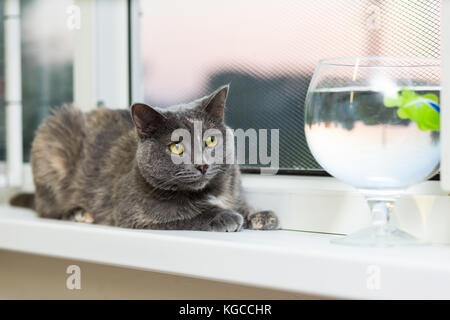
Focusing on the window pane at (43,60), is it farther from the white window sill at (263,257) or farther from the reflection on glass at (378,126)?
the reflection on glass at (378,126)

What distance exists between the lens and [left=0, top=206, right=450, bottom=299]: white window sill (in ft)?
2.59

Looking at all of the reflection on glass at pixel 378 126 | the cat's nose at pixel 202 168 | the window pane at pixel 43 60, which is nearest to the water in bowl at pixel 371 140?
the reflection on glass at pixel 378 126

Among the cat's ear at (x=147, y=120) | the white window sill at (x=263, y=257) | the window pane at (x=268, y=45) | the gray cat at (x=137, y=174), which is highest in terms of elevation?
the window pane at (x=268, y=45)

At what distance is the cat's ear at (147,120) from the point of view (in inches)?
45.1

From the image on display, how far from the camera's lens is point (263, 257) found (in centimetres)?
91

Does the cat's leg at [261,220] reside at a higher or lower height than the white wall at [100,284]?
higher

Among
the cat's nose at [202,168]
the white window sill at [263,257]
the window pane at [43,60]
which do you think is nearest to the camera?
the white window sill at [263,257]

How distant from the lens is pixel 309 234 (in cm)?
116

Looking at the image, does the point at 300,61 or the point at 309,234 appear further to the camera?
the point at 300,61

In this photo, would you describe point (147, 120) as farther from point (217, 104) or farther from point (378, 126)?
point (378, 126)

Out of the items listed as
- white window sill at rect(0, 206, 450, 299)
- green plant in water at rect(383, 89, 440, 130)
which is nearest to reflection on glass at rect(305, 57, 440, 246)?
green plant in water at rect(383, 89, 440, 130)
